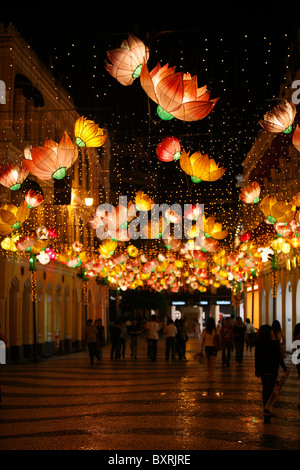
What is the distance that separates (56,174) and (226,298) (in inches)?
2438

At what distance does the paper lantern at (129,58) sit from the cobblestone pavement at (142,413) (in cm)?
466

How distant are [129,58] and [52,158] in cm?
328

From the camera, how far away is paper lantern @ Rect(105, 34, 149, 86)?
876 cm

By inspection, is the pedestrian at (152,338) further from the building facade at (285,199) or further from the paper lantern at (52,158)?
the paper lantern at (52,158)

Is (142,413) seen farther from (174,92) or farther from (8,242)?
(8,242)

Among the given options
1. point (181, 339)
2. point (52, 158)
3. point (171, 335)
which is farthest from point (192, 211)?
point (181, 339)

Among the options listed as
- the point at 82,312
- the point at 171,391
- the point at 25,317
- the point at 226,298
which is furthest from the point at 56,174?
the point at 226,298

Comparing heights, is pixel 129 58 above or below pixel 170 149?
above

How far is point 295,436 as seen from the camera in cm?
1035

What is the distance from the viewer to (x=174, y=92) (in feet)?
27.7

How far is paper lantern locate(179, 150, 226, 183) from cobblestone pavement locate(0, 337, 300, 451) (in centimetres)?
389

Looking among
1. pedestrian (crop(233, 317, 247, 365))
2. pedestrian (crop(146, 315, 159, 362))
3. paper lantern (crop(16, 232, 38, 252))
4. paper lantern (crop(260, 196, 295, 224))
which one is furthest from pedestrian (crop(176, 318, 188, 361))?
paper lantern (crop(260, 196, 295, 224))

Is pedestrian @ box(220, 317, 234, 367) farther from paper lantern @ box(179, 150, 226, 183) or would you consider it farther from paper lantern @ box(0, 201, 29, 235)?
paper lantern @ box(179, 150, 226, 183)
